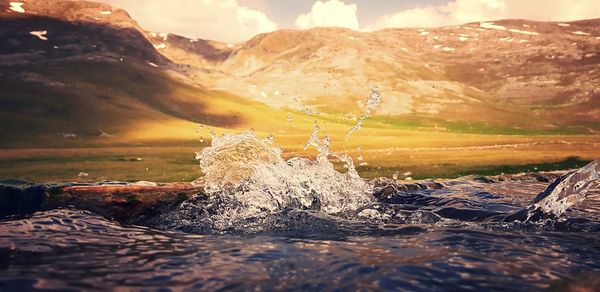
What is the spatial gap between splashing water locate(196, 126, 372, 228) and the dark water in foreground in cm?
87

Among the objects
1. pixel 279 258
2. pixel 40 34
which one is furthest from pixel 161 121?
pixel 40 34

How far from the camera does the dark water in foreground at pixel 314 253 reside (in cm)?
803

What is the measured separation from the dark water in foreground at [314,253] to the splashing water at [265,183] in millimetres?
869

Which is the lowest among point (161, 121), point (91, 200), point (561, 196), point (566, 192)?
point (91, 200)

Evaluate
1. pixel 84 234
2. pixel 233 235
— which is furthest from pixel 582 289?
pixel 84 234

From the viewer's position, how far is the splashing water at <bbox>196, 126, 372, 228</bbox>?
1480 cm

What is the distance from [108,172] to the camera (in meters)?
41.1

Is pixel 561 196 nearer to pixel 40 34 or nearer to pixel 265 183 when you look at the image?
pixel 265 183

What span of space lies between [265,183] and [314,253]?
19.4 ft

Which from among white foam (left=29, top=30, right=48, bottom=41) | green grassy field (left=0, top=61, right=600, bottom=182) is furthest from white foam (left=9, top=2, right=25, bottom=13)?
green grassy field (left=0, top=61, right=600, bottom=182)

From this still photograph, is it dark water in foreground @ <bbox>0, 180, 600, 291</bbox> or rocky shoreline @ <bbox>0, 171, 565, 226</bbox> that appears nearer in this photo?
dark water in foreground @ <bbox>0, 180, 600, 291</bbox>

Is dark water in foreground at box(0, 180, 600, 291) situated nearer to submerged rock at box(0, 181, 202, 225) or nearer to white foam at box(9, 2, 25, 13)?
submerged rock at box(0, 181, 202, 225)

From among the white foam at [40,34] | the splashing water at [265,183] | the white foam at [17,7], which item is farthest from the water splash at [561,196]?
the white foam at [17,7]

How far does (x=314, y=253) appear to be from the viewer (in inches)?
399
